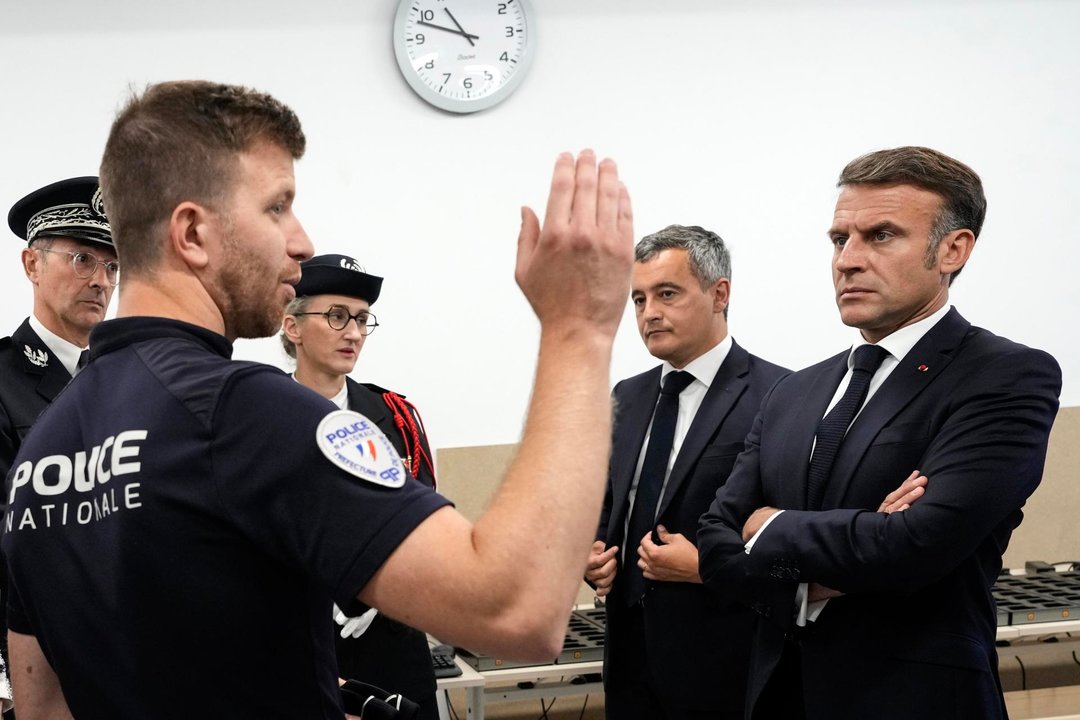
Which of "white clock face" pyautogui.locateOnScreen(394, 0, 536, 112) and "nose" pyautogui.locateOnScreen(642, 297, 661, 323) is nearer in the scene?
"nose" pyautogui.locateOnScreen(642, 297, 661, 323)

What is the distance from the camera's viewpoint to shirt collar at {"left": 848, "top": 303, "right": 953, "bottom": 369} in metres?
2.19

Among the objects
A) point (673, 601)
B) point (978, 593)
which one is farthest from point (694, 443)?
point (978, 593)

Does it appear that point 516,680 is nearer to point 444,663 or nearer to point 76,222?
point 444,663

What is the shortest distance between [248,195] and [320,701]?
0.53 meters

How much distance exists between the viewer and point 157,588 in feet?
3.30

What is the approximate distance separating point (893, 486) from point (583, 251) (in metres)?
1.33

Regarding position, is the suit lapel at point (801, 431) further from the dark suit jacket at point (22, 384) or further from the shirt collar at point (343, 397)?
the dark suit jacket at point (22, 384)

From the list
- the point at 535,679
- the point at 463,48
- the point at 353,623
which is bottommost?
the point at 535,679

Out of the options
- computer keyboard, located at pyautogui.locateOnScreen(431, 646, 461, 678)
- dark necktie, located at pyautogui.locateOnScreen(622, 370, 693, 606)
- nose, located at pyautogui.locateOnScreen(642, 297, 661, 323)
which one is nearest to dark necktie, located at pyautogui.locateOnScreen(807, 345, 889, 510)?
dark necktie, located at pyautogui.locateOnScreen(622, 370, 693, 606)

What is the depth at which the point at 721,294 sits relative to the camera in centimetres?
320

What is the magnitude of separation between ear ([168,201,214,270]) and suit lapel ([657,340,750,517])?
1920 mm

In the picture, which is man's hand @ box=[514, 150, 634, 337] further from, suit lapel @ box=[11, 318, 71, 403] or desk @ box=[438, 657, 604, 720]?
desk @ box=[438, 657, 604, 720]

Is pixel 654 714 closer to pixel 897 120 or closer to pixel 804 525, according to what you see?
pixel 804 525

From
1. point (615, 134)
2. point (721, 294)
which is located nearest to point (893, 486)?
→ point (721, 294)
